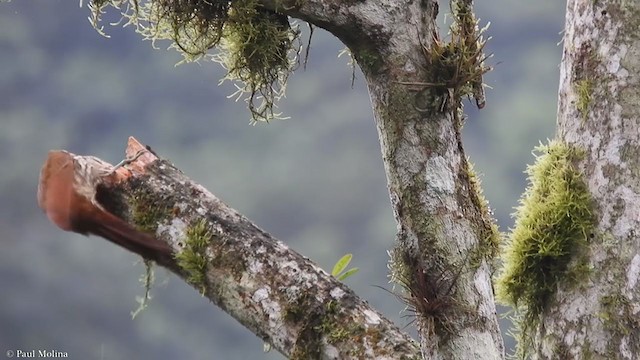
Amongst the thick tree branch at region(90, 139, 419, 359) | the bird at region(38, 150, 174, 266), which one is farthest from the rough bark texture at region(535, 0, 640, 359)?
the bird at region(38, 150, 174, 266)

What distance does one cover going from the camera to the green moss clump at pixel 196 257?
3225 mm

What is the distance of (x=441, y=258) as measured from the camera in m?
3.07

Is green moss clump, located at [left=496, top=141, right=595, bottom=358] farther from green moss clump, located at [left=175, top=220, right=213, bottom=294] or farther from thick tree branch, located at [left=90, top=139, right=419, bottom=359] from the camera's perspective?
green moss clump, located at [left=175, top=220, right=213, bottom=294]

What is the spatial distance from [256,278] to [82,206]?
1.77 ft

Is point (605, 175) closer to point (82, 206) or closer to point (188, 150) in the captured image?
point (82, 206)

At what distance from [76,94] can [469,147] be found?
41.5 ft

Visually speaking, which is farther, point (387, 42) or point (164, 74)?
point (164, 74)

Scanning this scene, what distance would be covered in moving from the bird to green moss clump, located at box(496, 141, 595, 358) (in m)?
1.00

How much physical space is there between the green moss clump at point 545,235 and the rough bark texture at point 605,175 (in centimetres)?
3

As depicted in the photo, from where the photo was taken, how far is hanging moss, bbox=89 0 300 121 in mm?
3441

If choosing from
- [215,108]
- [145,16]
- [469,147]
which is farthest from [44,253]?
[145,16]

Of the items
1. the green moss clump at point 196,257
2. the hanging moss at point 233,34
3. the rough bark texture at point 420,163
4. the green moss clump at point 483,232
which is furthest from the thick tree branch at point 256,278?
the hanging moss at point 233,34

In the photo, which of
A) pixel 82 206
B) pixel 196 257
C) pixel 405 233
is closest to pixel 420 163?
pixel 405 233

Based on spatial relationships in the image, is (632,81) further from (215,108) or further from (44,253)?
(215,108)
